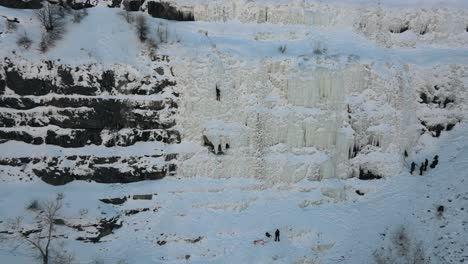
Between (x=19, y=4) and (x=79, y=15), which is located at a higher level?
(x=19, y=4)

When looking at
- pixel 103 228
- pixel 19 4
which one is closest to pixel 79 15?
pixel 19 4

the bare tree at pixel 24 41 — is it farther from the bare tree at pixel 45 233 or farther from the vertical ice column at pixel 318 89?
the vertical ice column at pixel 318 89

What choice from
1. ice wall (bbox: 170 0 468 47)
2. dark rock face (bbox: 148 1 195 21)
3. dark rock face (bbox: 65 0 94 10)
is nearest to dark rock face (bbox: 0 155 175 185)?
dark rock face (bbox: 148 1 195 21)

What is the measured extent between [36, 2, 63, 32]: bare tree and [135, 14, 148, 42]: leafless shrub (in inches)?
145

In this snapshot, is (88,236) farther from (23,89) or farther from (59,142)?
(23,89)

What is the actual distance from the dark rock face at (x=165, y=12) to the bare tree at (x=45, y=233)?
1022 cm

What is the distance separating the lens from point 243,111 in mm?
26484

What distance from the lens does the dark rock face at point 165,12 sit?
27547 millimetres

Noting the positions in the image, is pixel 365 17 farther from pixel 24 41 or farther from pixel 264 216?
pixel 24 41

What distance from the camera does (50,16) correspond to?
25.8 m

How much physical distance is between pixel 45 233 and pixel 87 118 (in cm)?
551

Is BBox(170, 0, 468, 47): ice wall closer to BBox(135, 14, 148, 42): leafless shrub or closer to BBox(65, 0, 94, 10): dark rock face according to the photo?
BBox(135, 14, 148, 42): leafless shrub

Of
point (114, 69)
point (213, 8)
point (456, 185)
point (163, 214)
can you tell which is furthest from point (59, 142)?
point (456, 185)

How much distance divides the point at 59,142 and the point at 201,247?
27.0 feet
